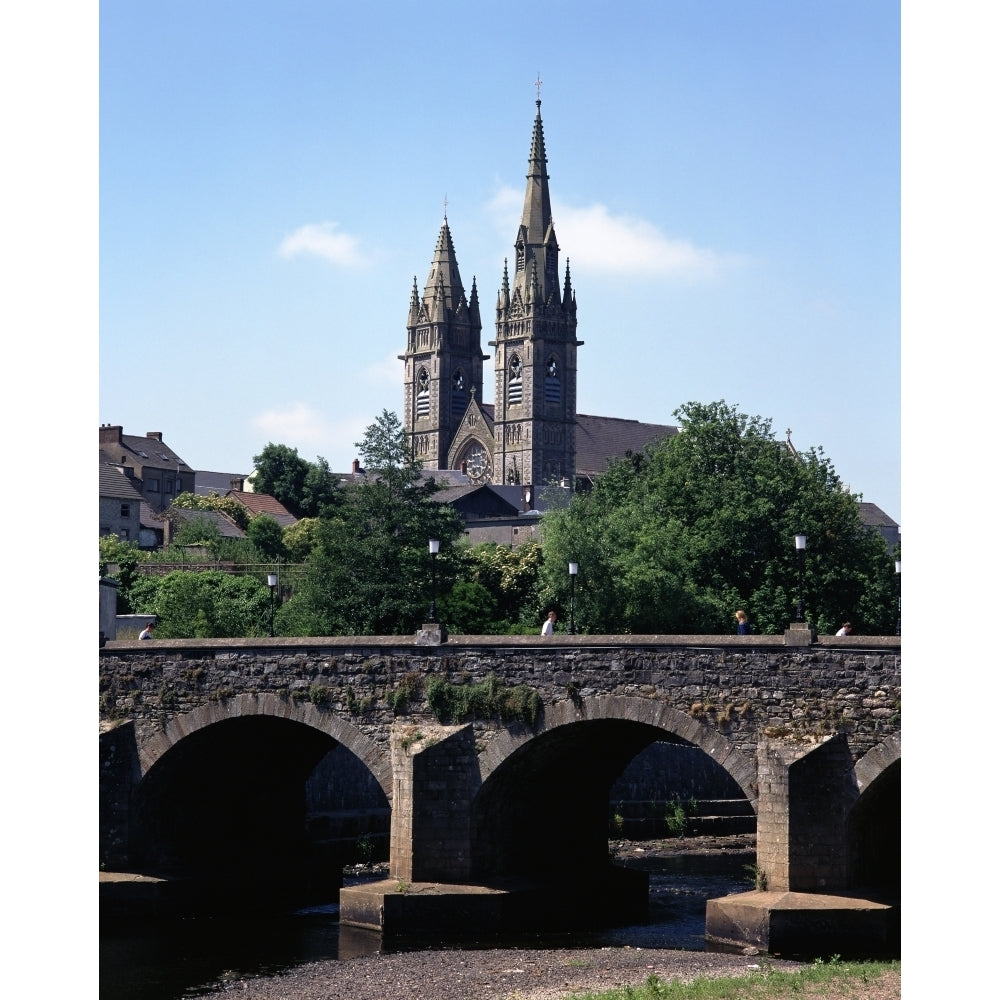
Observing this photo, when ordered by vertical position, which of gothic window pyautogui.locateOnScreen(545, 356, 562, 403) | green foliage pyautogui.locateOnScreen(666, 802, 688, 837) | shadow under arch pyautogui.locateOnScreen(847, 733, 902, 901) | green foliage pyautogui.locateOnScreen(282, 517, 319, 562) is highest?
gothic window pyautogui.locateOnScreen(545, 356, 562, 403)

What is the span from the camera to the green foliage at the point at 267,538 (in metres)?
91.3

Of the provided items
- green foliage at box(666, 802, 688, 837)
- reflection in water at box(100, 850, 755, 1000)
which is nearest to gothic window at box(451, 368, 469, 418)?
green foliage at box(666, 802, 688, 837)

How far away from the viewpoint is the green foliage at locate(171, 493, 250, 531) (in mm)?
108562

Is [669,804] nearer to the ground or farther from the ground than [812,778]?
nearer to the ground

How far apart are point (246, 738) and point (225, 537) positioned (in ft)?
212

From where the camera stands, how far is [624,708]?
2706 centimetres

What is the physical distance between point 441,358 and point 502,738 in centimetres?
13109

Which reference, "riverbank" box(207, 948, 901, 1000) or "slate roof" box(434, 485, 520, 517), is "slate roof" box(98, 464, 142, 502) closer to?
"slate roof" box(434, 485, 520, 517)

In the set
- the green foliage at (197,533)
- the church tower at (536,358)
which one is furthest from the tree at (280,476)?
the church tower at (536,358)

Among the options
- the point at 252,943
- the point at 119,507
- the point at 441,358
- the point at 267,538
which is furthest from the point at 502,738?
the point at 441,358

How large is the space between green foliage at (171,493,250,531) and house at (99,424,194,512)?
3423 millimetres

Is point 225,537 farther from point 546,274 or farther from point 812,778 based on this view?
point 812,778

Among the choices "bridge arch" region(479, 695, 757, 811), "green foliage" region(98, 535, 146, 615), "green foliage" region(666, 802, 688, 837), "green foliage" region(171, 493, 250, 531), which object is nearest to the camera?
"bridge arch" region(479, 695, 757, 811)
